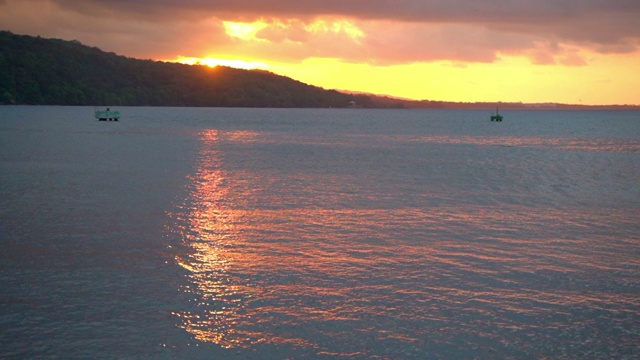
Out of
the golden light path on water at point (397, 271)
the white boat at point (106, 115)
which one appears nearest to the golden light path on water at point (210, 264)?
the golden light path on water at point (397, 271)

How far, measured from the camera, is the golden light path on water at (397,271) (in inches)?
505

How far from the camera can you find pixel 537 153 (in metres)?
68.3

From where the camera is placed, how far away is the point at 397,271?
17.0 m

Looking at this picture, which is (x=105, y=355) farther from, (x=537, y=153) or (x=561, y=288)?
(x=537, y=153)

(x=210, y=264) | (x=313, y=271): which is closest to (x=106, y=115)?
(x=210, y=264)

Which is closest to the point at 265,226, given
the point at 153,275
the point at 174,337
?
the point at 153,275

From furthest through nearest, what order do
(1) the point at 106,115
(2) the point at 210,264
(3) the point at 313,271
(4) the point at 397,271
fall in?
1. (1) the point at 106,115
2. (2) the point at 210,264
3. (4) the point at 397,271
4. (3) the point at 313,271

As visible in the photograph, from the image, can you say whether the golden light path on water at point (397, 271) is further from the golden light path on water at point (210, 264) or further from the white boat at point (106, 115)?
the white boat at point (106, 115)

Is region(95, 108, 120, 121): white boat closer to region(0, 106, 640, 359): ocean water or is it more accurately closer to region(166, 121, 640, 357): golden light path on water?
region(0, 106, 640, 359): ocean water

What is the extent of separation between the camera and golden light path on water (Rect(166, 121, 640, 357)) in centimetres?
1282

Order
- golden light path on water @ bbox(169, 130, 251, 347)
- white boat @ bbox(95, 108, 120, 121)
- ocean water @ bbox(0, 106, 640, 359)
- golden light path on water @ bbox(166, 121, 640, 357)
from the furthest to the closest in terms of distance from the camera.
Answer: white boat @ bbox(95, 108, 120, 121), golden light path on water @ bbox(169, 130, 251, 347), golden light path on water @ bbox(166, 121, 640, 357), ocean water @ bbox(0, 106, 640, 359)

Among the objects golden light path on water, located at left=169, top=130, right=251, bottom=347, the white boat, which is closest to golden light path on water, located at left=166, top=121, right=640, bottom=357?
golden light path on water, located at left=169, top=130, right=251, bottom=347

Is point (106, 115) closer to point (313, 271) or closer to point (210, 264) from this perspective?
point (210, 264)

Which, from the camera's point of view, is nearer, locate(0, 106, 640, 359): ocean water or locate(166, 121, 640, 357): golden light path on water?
locate(0, 106, 640, 359): ocean water
